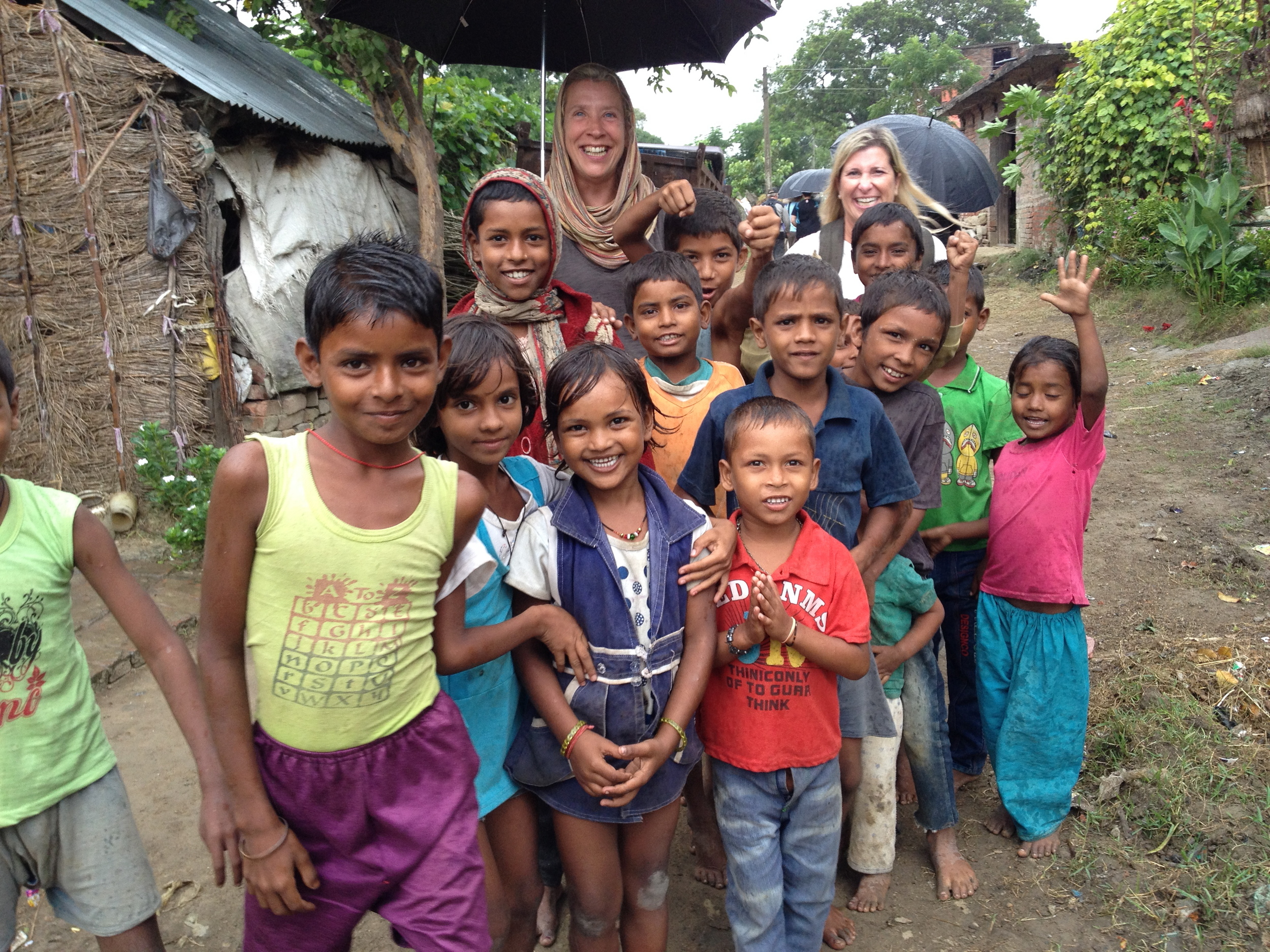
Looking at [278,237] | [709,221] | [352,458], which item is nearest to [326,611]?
[352,458]

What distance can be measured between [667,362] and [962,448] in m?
1.07

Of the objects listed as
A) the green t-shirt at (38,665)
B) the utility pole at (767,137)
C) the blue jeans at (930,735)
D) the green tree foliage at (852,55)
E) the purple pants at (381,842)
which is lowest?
the blue jeans at (930,735)

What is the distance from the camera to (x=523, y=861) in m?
1.91

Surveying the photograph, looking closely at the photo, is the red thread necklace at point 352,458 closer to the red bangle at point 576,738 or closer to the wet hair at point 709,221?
the red bangle at point 576,738

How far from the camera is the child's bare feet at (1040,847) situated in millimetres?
2572

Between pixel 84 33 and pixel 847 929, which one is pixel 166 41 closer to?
pixel 84 33

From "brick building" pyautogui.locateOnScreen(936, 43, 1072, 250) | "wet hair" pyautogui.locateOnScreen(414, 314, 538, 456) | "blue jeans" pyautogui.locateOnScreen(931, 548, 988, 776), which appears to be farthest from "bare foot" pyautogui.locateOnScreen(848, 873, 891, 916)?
"brick building" pyautogui.locateOnScreen(936, 43, 1072, 250)

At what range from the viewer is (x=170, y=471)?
5.28m

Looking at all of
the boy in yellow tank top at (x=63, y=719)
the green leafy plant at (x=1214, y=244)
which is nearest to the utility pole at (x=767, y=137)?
the green leafy plant at (x=1214, y=244)

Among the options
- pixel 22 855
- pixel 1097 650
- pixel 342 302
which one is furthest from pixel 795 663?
pixel 1097 650

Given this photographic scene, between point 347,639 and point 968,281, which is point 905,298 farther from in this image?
point 347,639

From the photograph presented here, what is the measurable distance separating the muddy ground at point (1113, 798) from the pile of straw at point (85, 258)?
839 millimetres

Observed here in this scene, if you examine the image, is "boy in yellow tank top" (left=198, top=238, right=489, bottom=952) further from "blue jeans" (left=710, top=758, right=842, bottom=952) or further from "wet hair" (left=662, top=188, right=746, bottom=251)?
"wet hair" (left=662, top=188, right=746, bottom=251)

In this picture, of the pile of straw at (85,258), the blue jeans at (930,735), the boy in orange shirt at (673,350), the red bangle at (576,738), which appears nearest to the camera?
the red bangle at (576,738)
